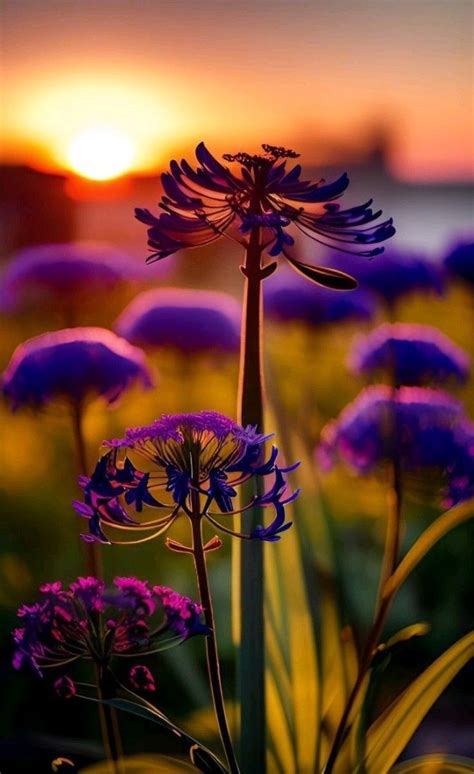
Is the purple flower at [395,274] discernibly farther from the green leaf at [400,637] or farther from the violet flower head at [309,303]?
the green leaf at [400,637]

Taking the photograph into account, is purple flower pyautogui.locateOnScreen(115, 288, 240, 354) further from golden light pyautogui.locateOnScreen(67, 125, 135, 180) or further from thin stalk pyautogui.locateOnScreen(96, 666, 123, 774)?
thin stalk pyautogui.locateOnScreen(96, 666, 123, 774)

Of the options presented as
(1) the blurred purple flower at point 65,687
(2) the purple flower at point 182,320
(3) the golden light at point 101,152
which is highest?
(3) the golden light at point 101,152

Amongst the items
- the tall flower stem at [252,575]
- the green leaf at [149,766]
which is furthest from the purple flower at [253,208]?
the green leaf at [149,766]

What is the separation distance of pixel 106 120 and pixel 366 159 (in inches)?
5.7

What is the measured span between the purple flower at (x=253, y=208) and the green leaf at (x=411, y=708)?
167mm

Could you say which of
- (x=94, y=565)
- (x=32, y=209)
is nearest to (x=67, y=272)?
(x=32, y=209)

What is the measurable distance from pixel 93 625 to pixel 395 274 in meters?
0.24

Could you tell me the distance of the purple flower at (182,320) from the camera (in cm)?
43

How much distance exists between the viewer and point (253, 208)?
0.28 metres

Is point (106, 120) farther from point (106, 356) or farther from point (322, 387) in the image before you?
point (322, 387)

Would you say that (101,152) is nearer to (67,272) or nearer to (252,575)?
(67,272)

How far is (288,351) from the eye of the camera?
2.22 feet

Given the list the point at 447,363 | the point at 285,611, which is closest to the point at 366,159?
the point at 447,363

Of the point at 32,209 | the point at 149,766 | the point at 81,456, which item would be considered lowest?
the point at 149,766
